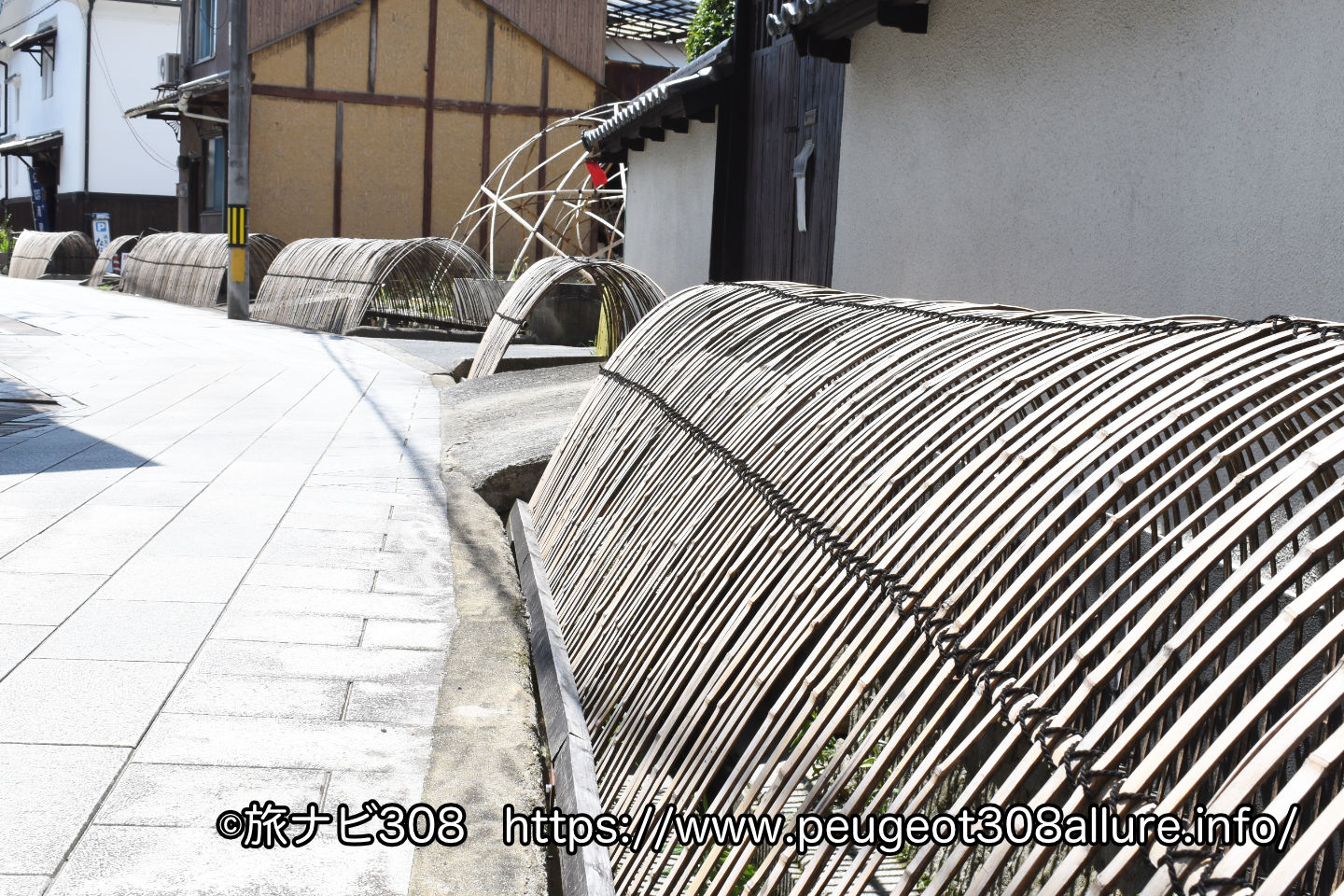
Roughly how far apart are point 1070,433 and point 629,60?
2671 cm

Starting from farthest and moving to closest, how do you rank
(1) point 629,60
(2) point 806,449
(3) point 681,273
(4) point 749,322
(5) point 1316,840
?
(1) point 629,60, (3) point 681,273, (4) point 749,322, (2) point 806,449, (5) point 1316,840

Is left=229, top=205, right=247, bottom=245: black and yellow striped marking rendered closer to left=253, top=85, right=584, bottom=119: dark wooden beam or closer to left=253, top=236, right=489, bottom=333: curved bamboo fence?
left=253, top=236, right=489, bottom=333: curved bamboo fence

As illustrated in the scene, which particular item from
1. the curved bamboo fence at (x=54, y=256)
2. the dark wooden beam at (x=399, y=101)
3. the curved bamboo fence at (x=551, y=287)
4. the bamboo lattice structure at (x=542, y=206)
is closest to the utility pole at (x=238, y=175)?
the dark wooden beam at (x=399, y=101)

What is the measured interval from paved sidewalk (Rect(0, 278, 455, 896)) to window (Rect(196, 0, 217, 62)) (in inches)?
722

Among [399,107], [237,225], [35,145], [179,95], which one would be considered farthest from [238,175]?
[35,145]

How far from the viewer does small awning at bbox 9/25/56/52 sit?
33.8 m

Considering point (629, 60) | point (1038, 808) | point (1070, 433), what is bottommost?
point (1038, 808)

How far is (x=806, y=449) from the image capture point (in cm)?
312

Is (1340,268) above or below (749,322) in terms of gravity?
above

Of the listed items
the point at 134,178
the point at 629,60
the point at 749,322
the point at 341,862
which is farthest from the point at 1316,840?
the point at 134,178

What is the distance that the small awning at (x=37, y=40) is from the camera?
33781 mm

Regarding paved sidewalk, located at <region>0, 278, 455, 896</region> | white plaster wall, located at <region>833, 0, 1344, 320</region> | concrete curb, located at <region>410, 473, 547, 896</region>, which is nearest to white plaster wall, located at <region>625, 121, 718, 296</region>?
paved sidewalk, located at <region>0, 278, 455, 896</region>

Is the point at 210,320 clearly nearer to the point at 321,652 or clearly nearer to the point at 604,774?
the point at 321,652

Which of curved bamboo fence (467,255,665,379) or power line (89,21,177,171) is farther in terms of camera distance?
power line (89,21,177,171)
